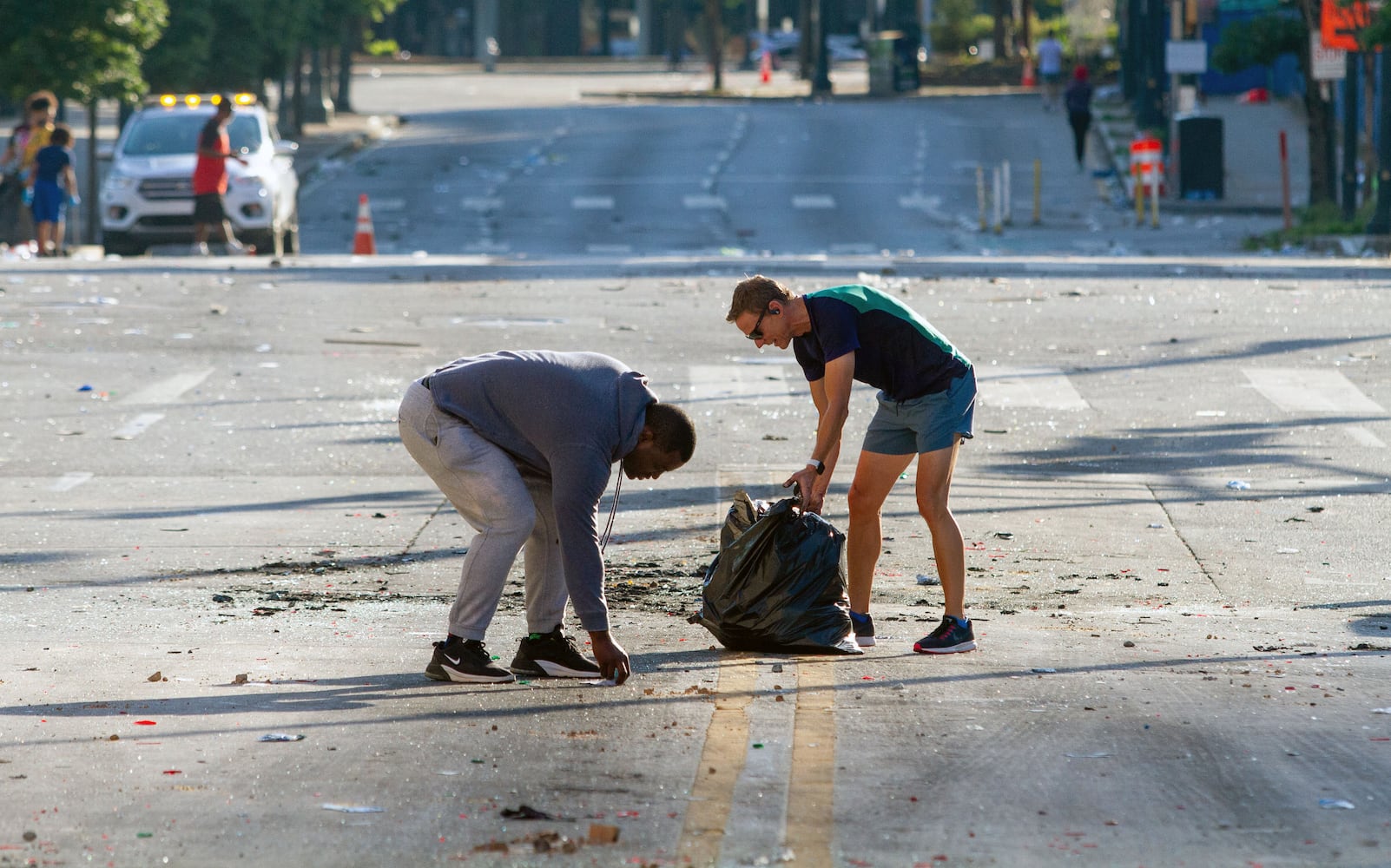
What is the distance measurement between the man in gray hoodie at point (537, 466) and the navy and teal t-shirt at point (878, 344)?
0.95m

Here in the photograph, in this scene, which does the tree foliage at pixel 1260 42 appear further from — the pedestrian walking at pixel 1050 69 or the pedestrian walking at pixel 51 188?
the pedestrian walking at pixel 51 188

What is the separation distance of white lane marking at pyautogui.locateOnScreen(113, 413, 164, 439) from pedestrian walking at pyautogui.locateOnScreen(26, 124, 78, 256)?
37.9 ft

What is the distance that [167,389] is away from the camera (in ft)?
46.4

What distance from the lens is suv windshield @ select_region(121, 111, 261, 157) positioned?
2528cm

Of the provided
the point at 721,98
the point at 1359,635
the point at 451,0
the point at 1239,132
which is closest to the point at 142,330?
the point at 1359,635

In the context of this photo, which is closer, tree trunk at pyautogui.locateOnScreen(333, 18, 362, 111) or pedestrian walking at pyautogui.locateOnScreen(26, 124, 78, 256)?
pedestrian walking at pyautogui.locateOnScreen(26, 124, 78, 256)

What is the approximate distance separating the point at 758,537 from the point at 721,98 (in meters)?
49.7

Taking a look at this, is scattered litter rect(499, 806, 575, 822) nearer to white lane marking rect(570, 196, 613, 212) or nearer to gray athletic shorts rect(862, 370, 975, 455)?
gray athletic shorts rect(862, 370, 975, 455)

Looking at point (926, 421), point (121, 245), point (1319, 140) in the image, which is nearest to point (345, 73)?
point (121, 245)

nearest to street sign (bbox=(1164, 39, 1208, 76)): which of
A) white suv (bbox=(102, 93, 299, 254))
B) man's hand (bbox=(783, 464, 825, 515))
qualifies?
white suv (bbox=(102, 93, 299, 254))

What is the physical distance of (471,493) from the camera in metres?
6.43

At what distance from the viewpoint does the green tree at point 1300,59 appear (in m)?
28.3

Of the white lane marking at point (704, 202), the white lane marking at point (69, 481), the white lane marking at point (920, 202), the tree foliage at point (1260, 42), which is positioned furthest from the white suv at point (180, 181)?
the tree foliage at point (1260, 42)

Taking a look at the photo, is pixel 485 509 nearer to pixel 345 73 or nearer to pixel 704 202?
pixel 704 202
